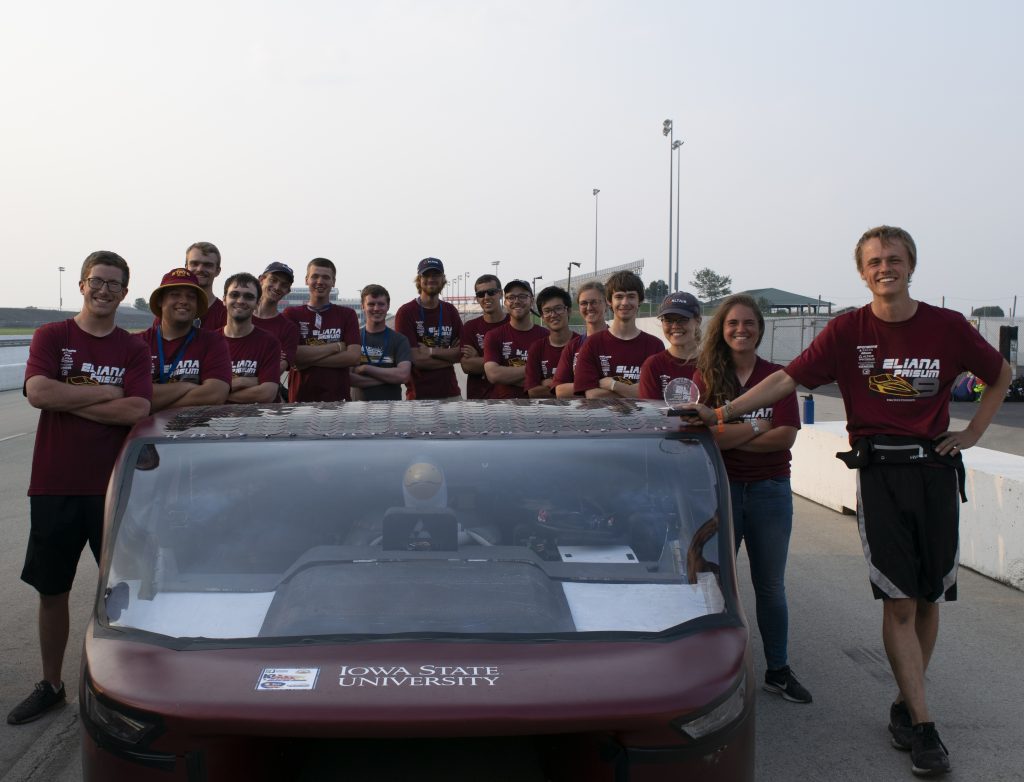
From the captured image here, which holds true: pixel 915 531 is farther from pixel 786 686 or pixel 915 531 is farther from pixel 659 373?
pixel 659 373

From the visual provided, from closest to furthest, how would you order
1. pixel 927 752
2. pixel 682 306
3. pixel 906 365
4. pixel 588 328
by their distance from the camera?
pixel 927 752, pixel 906 365, pixel 682 306, pixel 588 328

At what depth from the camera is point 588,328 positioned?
24.1ft

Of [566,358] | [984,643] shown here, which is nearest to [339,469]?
[566,358]

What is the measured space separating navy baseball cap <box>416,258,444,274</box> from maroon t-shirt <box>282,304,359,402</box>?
0.82 m

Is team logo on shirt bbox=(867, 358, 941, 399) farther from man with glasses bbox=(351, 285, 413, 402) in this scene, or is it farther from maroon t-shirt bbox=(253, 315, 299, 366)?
man with glasses bbox=(351, 285, 413, 402)

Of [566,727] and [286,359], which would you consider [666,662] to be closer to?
[566,727]

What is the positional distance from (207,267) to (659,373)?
335 centimetres

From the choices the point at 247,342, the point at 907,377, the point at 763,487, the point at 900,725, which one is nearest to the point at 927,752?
the point at 900,725

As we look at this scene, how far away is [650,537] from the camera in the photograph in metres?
3.16

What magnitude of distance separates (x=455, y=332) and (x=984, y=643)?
189 inches

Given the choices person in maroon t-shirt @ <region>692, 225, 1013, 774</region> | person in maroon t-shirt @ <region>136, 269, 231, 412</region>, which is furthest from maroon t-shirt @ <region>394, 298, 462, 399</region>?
person in maroon t-shirt @ <region>692, 225, 1013, 774</region>

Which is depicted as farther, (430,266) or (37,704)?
(430,266)

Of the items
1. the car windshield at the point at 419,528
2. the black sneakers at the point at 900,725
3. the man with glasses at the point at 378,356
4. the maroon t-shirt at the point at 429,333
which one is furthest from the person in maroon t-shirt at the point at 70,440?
the maroon t-shirt at the point at 429,333

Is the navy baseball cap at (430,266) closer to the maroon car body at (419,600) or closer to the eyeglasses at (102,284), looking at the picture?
the eyeglasses at (102,284)
